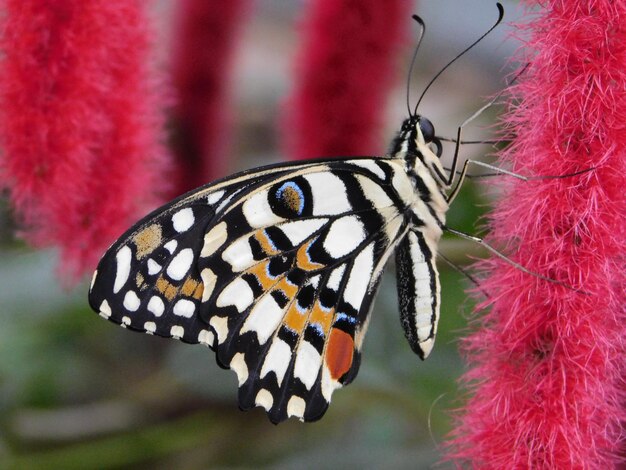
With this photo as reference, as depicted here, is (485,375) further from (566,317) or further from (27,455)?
(27,455)

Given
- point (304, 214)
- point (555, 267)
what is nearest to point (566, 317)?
point (555, 267)

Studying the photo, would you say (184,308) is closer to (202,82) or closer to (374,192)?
(374,192)

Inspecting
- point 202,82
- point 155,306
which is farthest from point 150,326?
point 202,82

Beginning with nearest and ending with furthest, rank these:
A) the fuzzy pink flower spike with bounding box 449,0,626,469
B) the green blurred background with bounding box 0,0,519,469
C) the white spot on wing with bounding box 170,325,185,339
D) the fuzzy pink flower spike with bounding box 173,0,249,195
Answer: the fuzzy pink flower spike with bounding box 449,0,626,469 < the white spot on wing with bounding box 170,325,185,339 < the fuzzy pink flower spike with bounding box 173,0,249,195 < the green blurred background with bounding box 0,0,519,469

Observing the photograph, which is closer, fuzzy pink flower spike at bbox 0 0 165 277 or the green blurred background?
fuzzy pink flower spike at bbox 0 0 165 277

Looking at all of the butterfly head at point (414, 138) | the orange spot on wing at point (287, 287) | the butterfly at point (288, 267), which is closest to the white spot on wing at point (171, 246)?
the butterfly at point (288, 267)

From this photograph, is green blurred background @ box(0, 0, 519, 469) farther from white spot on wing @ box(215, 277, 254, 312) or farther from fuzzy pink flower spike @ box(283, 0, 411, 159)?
white spot on wing @ box(215, 277, 254, 312)

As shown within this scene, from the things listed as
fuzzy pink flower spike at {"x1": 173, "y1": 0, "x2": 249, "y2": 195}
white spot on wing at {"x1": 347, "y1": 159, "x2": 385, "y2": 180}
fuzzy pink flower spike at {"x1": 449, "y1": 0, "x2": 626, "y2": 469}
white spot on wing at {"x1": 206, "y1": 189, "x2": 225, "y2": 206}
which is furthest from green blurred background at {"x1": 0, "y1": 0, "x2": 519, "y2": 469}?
fuzzy pink flower spike at {"x1": 449, "y1": 0, "x2": 626, "y2": 469}
